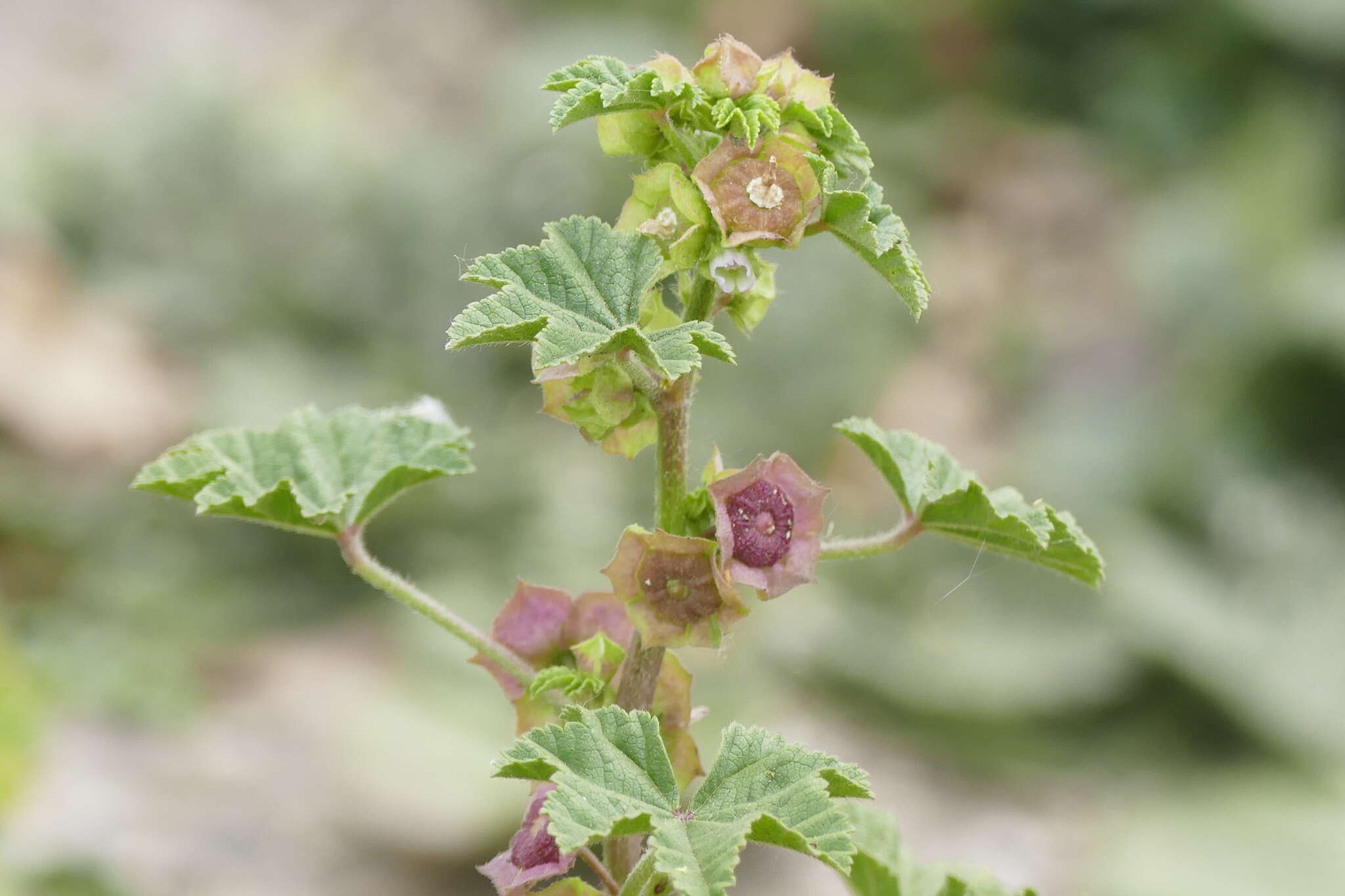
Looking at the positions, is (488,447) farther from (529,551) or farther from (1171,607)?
(1171,607)

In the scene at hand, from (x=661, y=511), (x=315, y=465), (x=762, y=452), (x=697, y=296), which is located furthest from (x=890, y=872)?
(x=762, y=452)

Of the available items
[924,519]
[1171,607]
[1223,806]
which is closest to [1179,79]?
[1171,607]

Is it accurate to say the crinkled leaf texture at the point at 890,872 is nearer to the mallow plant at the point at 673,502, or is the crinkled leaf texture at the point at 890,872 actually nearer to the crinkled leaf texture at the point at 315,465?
the mallow plant at the point at 673,502

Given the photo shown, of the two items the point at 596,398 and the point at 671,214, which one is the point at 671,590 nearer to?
the point at 596,398

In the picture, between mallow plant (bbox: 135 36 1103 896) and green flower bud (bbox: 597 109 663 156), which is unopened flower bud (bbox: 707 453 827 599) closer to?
mallow plant (bbox: 135 36 1103 896)

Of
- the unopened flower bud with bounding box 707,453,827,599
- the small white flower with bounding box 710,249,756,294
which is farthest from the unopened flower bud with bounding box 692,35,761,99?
the unopened flower bud with bounding box 707,453,827,599

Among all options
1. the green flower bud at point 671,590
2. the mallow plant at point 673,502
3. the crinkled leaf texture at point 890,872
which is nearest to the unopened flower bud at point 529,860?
the mallow plant at point 673,502
